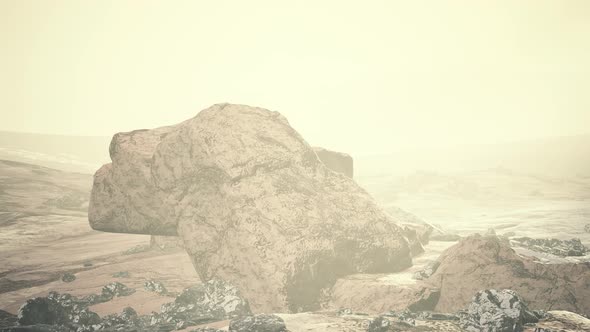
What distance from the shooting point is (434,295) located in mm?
5016

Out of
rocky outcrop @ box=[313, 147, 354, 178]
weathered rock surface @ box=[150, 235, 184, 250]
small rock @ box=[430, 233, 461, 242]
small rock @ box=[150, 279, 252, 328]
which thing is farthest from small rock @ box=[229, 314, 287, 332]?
small rock @ box=[430, 233, 461, 242]

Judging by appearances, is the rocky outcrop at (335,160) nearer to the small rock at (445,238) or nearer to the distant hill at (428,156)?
the small rock at (445,238)

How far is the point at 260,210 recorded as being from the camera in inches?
225

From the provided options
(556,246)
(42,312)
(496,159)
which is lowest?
(42,312)

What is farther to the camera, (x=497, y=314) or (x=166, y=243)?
(x=166, y=243)

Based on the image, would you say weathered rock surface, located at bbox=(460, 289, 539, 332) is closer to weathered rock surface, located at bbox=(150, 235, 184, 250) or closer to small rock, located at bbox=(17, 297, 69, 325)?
small rock, located at bbox=(17, 297, 69, 325)

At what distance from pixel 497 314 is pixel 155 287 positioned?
5358 millimetres

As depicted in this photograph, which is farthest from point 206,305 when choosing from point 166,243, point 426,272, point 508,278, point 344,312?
point 508,278

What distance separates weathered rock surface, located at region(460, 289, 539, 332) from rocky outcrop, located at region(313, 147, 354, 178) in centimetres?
519

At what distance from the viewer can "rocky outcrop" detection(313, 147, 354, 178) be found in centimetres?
881

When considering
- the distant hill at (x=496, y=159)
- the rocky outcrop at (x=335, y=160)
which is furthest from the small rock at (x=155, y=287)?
the distant hill at (x=496, y=159)

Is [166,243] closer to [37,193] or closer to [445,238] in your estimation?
[445,238]

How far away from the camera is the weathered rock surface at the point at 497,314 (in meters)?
3.67

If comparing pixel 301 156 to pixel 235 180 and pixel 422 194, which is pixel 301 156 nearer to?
pixel 235 180
